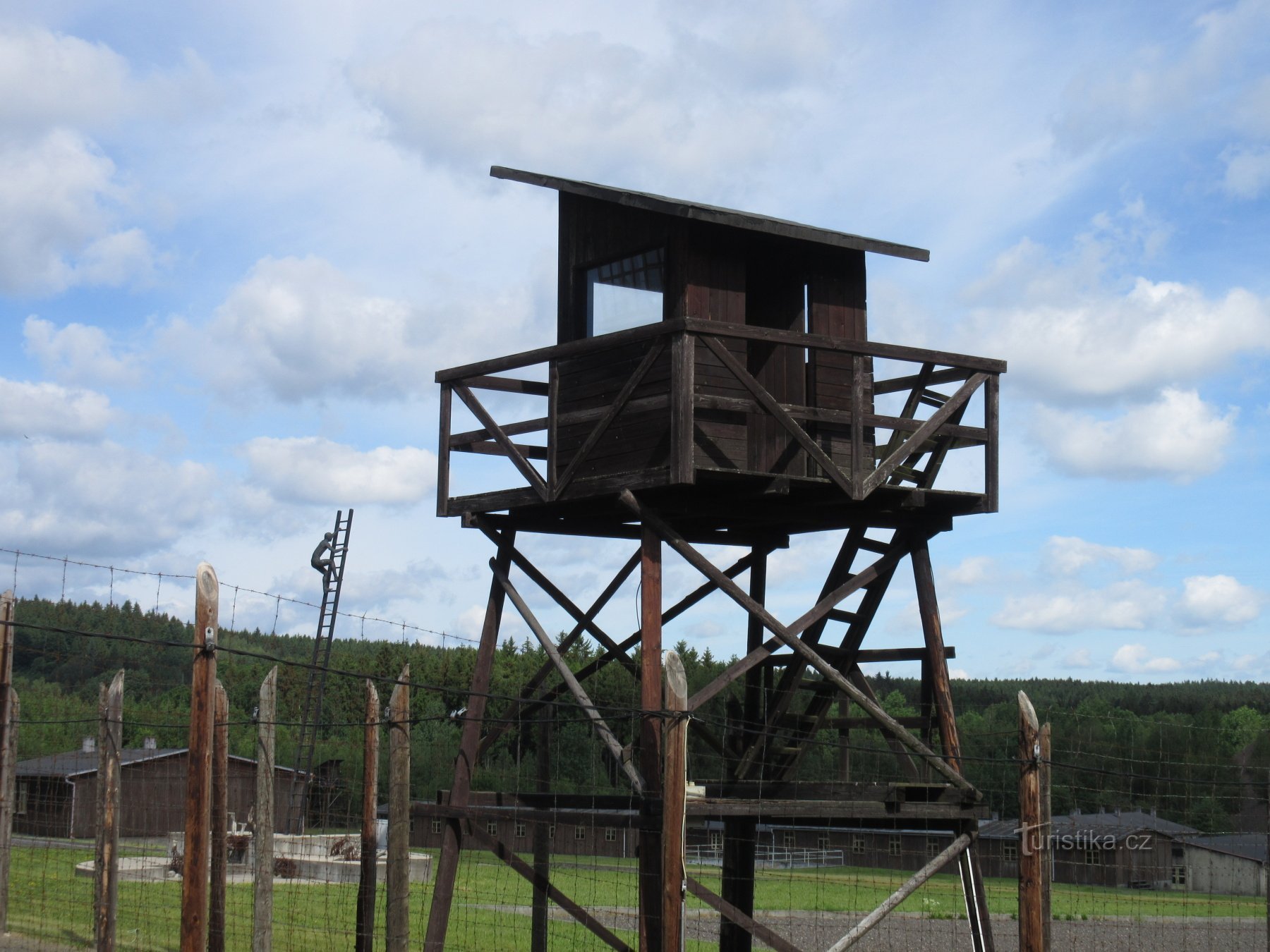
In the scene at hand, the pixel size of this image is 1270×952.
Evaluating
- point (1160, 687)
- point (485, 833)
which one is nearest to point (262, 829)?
point (485, 833)

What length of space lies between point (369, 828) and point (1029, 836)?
655 cm

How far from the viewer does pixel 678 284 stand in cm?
1405

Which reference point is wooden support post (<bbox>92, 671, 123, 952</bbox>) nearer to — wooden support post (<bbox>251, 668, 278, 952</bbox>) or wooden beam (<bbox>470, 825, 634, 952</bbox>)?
wooden support post (<bbox>251, 668, 278, 952</bbox>)

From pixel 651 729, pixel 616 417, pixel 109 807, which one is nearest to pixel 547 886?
pixel 651 729

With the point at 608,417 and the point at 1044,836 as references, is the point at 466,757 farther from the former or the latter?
the point at 1044,836

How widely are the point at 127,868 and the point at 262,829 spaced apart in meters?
25.2

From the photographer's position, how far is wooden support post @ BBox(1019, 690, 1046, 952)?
447 inches

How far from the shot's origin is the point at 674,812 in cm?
1001

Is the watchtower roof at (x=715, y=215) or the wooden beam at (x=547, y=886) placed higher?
the watchtower roof at (x=715, y=215)

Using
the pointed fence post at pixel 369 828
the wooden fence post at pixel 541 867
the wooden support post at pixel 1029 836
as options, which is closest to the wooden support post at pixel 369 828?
the pointed fence post at pixel 369 828

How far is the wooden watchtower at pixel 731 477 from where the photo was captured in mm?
12953

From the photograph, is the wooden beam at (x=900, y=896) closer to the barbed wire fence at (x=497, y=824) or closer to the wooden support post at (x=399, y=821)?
the barbed wire fence at (x=497, y=824)

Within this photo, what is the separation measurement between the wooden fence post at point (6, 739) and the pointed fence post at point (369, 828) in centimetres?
372

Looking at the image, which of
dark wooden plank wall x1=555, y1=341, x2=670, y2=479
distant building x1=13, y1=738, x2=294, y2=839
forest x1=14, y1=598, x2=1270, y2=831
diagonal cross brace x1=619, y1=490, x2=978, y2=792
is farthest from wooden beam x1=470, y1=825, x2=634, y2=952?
distant building x1=13, y1=738, x2=294, y2=839
